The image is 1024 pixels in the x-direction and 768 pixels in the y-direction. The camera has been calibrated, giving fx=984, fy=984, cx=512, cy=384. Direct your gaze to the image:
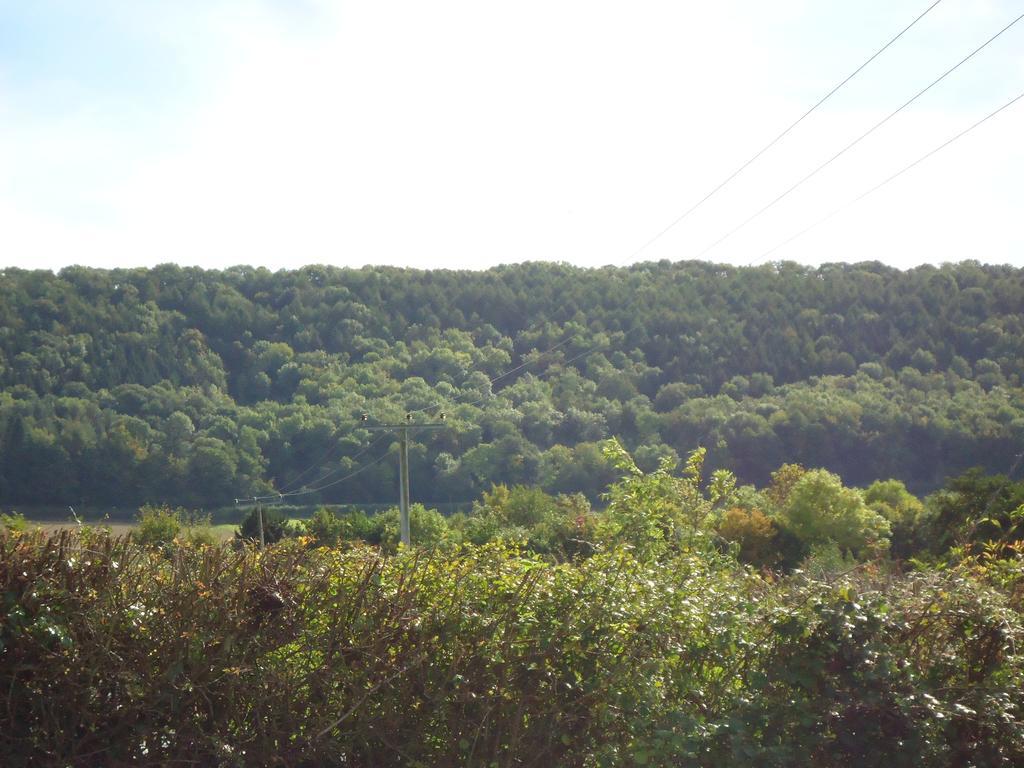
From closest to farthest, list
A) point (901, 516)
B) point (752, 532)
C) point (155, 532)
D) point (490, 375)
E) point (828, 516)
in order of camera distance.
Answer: point (155, 532)
point (752, 532)
point (828, 516)
point (901, 516)
point (490, 375)

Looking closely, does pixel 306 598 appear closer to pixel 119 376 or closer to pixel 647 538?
pixel 647 538

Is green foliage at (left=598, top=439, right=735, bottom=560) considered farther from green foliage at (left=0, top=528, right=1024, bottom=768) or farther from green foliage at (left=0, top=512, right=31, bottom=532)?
green foliage at (left=0, top=512, right=31, bottom=532)

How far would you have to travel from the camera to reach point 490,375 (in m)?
53.5

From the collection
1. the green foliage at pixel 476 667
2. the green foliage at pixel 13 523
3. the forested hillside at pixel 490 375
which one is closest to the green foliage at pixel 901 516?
the forested hillside at pixel 490 375

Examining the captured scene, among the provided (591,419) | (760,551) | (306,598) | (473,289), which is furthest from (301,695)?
(473,289)

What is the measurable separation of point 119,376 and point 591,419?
80.7ft

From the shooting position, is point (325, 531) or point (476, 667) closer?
point (476, 667)

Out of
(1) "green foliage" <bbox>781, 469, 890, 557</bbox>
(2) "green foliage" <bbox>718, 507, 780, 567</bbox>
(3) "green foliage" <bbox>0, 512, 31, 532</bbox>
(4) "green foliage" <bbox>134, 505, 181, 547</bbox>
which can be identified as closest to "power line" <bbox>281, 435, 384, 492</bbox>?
(2) "green foliage" <bbox>718, 507, 780, 567</bbox>

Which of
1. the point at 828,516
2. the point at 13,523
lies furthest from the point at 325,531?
the point at 828,516

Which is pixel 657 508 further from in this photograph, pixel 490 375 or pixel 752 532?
pixel 490 375

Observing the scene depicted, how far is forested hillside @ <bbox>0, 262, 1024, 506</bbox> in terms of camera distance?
4453 cm

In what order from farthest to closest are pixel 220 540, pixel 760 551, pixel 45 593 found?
pixel 760 551 < pixel 220 540 < pixel 45 593

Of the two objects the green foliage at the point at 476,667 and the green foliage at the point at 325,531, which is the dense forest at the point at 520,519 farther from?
the green foliage at the point at 325,531

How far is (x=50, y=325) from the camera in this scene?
5425 cm
